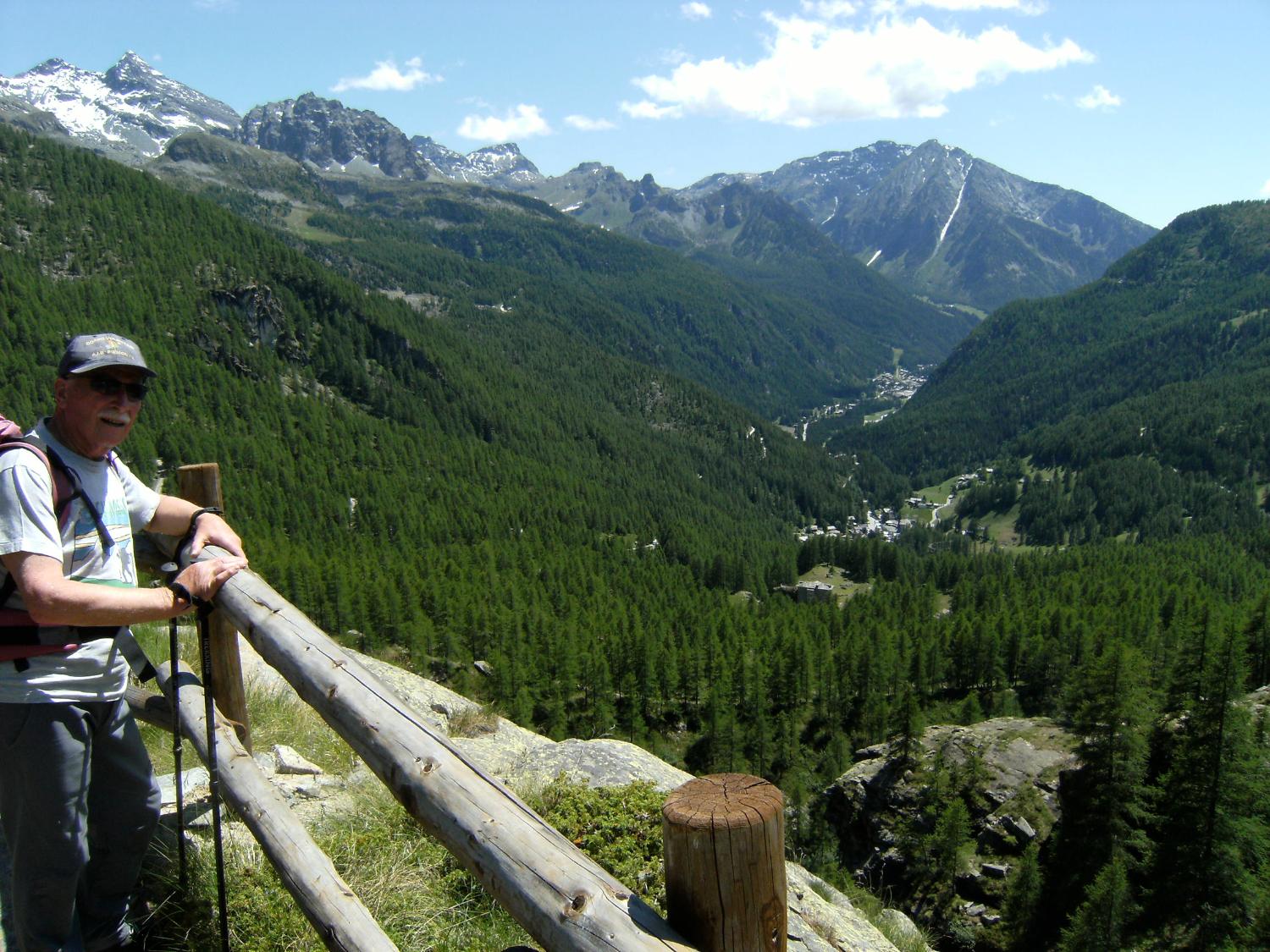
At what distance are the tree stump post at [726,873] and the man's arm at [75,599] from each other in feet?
10.8

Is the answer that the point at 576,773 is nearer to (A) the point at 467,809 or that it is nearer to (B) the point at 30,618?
→ (A) the point at 467,809

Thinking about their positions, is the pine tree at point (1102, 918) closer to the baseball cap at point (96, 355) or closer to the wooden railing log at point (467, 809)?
the wooden railing log at point (467, 809)

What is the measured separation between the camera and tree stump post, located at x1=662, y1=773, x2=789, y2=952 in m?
2.90

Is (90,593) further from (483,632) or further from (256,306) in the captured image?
(256,306)

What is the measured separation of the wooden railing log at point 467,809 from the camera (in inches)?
116

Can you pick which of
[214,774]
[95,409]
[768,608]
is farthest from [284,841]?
[768,608]

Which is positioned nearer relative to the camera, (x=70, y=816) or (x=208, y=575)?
(x=70, y=816)

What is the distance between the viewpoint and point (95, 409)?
4676 millimetres

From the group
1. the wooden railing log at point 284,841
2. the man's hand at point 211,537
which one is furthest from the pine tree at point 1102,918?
the man's hand at point 211,537

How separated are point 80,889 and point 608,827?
439 cm

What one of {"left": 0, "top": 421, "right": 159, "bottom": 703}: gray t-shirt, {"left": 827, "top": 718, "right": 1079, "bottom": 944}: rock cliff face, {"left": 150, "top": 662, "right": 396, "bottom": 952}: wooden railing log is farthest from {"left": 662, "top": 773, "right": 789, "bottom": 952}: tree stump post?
{"left": 827, "top": 718, "right": 1079, "bottom": 944}: rock cliff face

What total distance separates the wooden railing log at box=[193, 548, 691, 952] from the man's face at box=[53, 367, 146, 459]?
1410 mm

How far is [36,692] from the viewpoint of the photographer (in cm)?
439

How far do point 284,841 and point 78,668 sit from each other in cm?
165
